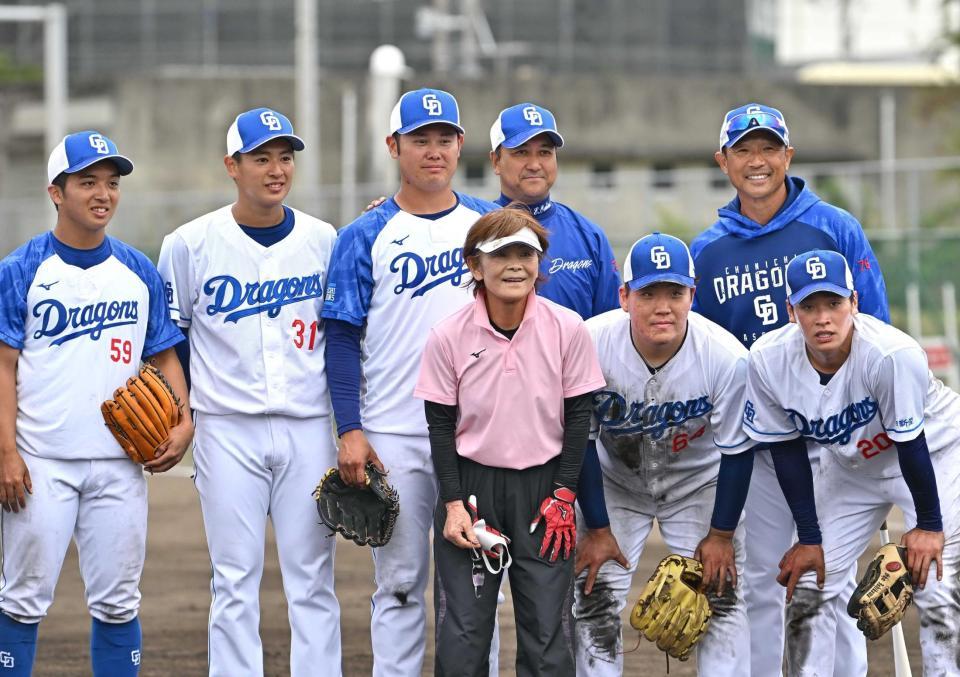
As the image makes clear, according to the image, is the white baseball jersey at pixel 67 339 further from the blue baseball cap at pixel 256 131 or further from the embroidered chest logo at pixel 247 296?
the blue baseball cap at pixel 256 131

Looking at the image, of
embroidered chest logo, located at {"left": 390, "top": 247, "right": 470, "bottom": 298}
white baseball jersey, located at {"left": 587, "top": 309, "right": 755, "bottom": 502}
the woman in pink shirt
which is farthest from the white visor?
white baseball jersey, located at {"left": 587, "top": 309, "right": 755, "bottom": 502}

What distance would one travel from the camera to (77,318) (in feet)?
20.5

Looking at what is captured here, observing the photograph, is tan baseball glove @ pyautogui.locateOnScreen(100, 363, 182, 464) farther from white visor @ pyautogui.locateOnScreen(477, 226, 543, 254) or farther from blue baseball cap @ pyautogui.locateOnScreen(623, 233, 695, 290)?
blue baseball cap @ pyautogui.locateOnScreen(623, 233, 695, 290)

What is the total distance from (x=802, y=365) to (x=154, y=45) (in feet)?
117

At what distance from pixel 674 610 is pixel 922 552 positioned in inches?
39.7

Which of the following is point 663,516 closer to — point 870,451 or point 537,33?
point 870,451

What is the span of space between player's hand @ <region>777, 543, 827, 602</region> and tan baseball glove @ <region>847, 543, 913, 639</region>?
8.2 inches

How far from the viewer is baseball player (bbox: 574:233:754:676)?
604 centimetres

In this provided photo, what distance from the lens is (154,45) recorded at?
39.5 meters

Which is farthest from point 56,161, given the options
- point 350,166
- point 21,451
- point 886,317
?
point 350,166

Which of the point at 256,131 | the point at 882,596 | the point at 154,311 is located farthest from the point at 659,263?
the point at 154,311

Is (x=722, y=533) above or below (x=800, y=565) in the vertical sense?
above

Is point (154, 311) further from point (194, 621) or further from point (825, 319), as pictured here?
point (194, 621)

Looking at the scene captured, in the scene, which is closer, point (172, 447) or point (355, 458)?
point (355, 458)
